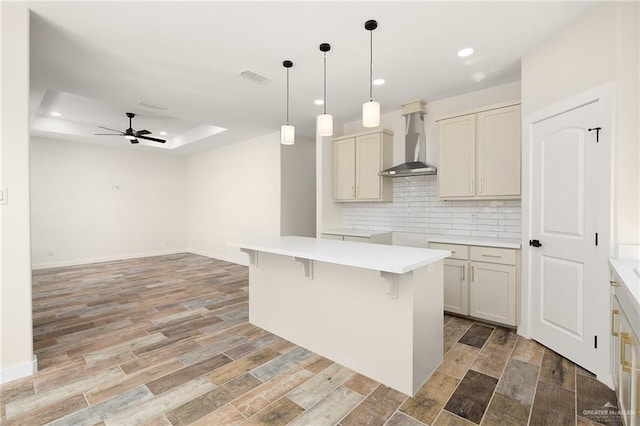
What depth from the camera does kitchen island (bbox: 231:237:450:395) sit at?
6.82 feet

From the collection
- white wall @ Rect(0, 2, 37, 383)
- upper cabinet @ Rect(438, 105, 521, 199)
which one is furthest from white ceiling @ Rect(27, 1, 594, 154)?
upper cabinet @ Rect(438, 105, 521, 199)

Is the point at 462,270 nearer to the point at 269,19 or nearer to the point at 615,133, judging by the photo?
the point at 615,133

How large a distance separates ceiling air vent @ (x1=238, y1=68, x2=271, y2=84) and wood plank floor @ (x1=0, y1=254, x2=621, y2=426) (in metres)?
2.77

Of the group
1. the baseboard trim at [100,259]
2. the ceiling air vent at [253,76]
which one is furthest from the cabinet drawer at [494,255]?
the baseboard trim at [100,259]

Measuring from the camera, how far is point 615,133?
2.15m

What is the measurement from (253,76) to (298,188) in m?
3.21

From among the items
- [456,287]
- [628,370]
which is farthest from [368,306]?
[456,287]

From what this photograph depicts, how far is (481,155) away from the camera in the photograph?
346cm

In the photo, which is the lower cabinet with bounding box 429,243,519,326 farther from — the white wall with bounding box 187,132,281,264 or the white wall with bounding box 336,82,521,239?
the white wall with bounding box 187,132,281,264

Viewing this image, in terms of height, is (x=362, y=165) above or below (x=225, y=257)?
above

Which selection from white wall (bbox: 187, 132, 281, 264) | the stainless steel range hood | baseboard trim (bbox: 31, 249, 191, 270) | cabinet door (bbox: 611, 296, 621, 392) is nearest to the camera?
cabinet door (bbox: 611, 296, 621, 392)

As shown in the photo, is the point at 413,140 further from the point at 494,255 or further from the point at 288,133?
the point at 288,133

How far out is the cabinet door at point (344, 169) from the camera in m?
4.82

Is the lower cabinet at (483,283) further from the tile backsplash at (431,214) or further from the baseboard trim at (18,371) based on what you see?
the baseboard trim at (18,371)
